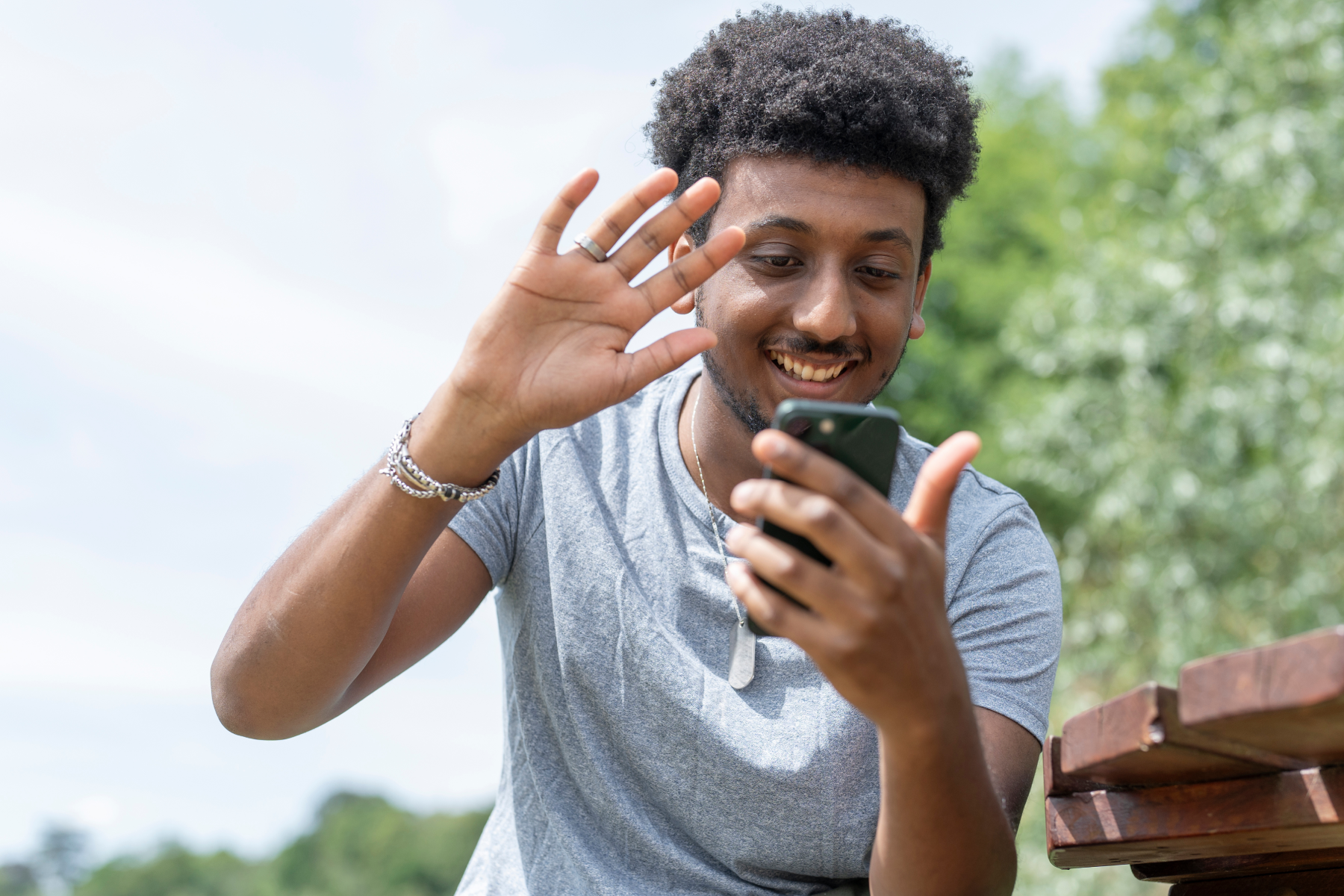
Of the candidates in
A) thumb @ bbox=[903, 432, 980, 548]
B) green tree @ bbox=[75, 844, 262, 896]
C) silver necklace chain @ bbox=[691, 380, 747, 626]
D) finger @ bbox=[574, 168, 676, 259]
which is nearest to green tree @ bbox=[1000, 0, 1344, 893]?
silver necklace chain @ bbox=[691, 380, 747, 626]

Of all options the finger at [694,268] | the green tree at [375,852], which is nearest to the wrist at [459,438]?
the finger at [694,268]

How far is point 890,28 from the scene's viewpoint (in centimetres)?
250

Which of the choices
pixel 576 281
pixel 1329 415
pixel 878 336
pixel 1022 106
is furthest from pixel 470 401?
pixel 1022 106

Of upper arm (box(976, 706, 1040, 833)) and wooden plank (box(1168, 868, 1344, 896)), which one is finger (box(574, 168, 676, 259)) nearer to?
upper arm (box(976, 706, 1040, 833))

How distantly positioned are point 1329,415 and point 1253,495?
23.9 inches

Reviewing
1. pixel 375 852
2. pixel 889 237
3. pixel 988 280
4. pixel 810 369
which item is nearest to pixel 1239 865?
pixel 810 369

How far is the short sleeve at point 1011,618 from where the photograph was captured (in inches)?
77.9

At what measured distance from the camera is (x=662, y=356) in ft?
5.79

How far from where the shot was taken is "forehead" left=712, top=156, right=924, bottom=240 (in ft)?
7.09

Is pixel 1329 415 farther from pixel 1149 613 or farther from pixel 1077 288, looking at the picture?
pixel 1077 288

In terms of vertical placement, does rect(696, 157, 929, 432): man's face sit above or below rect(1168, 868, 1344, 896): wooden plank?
above

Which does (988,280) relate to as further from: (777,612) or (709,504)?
(777,612)

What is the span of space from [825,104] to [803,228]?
244mm

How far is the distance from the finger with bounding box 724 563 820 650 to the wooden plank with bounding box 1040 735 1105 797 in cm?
46
